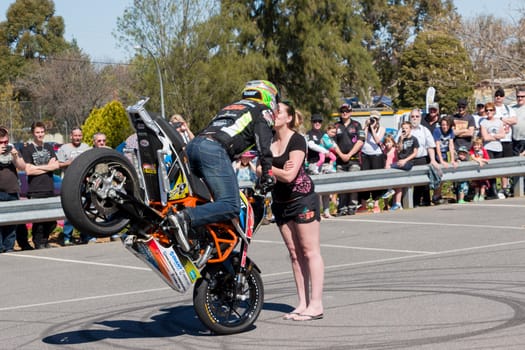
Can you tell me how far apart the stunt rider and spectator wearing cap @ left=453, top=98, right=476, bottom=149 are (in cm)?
1220

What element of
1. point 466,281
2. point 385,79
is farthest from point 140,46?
point 466,281

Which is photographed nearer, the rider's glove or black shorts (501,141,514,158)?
the rider's glove

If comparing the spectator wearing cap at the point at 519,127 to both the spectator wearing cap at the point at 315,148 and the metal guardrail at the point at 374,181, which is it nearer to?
the metal guardrail at the point at 374,181

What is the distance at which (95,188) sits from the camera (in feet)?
22.7

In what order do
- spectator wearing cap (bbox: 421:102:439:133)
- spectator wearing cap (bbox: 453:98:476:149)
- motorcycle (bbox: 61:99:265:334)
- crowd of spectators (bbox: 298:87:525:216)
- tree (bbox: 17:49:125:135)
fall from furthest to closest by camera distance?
tree (bbox: 17:49:125:135) → spectator wearing cap (bbox: 453:98:476:149) → spectator wearing cap (bbox: 421:102:439:133) → crowd of spectators (bbox: 298:87:525:216) → motorcycle (bbox: 61:99:265:334)

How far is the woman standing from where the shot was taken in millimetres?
7945

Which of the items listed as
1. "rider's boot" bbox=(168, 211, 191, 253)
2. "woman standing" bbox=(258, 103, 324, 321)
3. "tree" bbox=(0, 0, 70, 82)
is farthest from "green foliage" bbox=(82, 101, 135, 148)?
"tree" bbox=(0, 0, 70, 82)

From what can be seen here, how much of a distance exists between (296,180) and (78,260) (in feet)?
19.4

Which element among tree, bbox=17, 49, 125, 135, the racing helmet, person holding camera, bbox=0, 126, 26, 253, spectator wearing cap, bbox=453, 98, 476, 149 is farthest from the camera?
tree, bbox=17, 49, 125, 135

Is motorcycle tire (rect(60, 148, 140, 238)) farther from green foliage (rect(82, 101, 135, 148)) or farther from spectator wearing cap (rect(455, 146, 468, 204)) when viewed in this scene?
green foliage (rect(82, 101, 135, 148))

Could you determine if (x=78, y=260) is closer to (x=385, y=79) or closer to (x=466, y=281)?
(x=466, y=281)

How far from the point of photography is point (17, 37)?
88.7m

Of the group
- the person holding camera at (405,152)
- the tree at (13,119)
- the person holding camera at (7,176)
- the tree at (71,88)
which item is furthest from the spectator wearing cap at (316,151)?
the tree at (71,88)

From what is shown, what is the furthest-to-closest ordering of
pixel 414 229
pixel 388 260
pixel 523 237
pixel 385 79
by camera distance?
pixel 385 79
pixel 414 229
pixel 523 237
pixel 388 260
